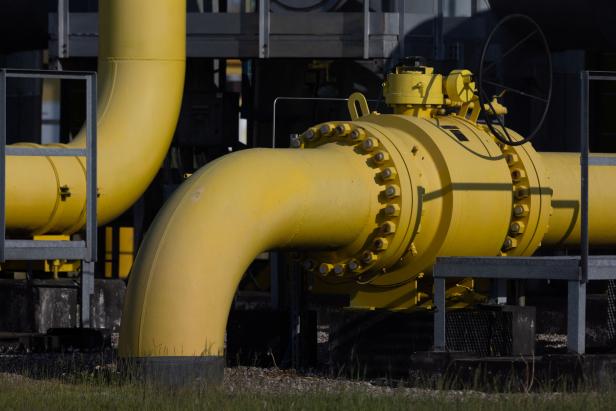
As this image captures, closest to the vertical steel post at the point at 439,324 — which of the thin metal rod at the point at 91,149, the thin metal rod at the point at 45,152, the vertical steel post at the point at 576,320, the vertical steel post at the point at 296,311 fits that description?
the vertical steel post at the point at 576,320

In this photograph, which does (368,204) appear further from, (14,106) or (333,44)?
(14,106)

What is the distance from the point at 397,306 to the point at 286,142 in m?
6.34

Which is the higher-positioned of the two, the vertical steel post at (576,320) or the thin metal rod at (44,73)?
the thin metal rod at (44,73)

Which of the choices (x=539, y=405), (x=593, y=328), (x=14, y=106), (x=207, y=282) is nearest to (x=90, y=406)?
(x=207, y=282)

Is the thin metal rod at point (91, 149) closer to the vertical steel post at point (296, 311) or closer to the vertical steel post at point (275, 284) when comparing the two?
the vertical steel post at point (296, 311)

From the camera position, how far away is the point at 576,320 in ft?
31.8

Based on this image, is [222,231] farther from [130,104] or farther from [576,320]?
[130,104]

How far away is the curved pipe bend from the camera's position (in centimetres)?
931

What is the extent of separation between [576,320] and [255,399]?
2294 millimetres

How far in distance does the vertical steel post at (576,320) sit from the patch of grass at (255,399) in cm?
71

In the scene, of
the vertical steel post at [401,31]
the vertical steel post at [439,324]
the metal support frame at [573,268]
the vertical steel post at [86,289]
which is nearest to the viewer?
the metal support frame at [573,268]

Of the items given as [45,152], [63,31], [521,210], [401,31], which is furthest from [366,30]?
[521,210]

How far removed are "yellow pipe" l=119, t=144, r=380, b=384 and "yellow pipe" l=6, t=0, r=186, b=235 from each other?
351cm

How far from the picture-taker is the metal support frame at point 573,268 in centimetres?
960
